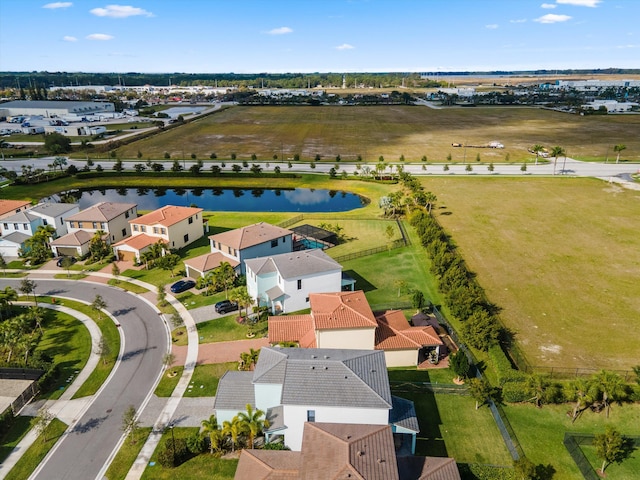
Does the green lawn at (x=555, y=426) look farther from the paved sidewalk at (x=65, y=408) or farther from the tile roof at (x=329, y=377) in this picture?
the paved sidewalk at (x=65, y=408)

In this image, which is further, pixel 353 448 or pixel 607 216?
pixel 607 216

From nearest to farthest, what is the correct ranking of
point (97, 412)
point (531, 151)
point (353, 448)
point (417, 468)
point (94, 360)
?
point (353, 448), point (417, 468), point (97, 412), point (94, 360), point (531, 151)

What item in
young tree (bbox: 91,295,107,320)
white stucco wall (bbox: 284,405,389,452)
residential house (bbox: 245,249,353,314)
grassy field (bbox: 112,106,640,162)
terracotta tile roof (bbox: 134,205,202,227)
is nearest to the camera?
white stucco wall (bbox: 284,405,389,452)

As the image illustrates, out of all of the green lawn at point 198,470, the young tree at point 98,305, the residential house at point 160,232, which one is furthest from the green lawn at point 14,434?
the residential house at point 160,232

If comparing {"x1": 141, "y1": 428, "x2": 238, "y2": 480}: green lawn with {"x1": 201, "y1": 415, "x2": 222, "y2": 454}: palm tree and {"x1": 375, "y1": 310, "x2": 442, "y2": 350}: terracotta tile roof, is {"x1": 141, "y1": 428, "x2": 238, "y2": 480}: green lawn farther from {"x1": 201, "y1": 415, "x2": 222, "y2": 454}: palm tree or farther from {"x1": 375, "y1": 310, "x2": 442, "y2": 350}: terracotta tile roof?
{"x1": 375, "y1": 310, "x2": 442, "y2": 350}: terracotta tile roof

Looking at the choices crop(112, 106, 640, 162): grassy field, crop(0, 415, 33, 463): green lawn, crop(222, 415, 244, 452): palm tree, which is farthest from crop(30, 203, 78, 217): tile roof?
crop(112, 106, 640, 162): grassy field

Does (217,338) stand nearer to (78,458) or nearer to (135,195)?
(78,458)

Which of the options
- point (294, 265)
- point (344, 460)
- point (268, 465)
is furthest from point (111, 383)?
point (344, 460)

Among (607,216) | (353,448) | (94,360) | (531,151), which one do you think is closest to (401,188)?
(607,216)
